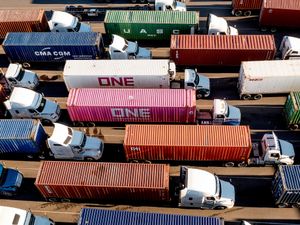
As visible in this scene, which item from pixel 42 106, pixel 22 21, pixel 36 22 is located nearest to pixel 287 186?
pixel 42 106

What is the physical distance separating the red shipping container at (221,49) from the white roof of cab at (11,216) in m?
24.4

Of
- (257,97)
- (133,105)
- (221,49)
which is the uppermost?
A: (221,49)

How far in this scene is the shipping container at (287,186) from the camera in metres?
29.9

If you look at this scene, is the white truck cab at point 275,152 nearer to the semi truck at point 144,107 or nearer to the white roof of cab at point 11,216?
the semi truck at point 144,107

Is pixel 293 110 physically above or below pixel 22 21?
below

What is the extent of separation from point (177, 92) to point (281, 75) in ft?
36.9

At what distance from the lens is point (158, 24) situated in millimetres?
45688

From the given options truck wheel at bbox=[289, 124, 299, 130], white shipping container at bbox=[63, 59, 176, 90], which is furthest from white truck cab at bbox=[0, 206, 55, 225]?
truck wheel at bbox=[289, 124, 299, 130]

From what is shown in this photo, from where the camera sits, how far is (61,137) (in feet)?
114

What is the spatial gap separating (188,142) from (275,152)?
8302mm

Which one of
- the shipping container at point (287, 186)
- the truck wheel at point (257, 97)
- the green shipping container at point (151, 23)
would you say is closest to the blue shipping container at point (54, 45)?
the green shipping container at point (151, 23)

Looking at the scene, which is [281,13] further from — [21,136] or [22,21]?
[21,136]

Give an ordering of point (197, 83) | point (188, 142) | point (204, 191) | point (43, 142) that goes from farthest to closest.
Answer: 1. point (197, 83)
2. point (43, 142)
3. point (188, 142)
4. point (204, 191)

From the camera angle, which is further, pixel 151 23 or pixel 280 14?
pixel 280 14
